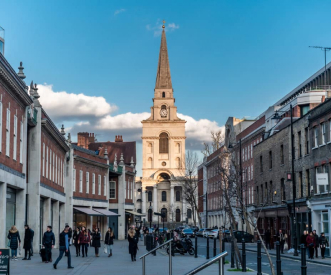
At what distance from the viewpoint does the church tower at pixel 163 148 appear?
15475 centimetres

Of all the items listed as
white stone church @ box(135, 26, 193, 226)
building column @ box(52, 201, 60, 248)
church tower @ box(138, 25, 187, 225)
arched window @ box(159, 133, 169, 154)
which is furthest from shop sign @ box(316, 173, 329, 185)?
arched window @ box(159, 133, 169, 154)

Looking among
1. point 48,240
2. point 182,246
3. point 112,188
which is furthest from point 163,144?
point 48,240

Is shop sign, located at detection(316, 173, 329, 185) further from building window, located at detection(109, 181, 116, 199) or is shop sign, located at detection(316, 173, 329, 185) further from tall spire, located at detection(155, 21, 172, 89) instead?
tall spire, located at detection(155, 21, 172, 89)

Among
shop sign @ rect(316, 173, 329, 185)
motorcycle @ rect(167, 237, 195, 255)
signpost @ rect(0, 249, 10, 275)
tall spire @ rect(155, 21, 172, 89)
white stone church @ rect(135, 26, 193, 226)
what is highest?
tall spire @ rect(155, 21, 172, 89)

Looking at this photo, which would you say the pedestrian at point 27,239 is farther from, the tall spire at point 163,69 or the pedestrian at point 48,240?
the tall spire at point 163,69

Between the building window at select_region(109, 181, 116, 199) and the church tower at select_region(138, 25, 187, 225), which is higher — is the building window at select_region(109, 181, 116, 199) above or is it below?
below

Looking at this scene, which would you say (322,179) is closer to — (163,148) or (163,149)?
(163,148)

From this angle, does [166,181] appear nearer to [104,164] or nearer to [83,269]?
[104,164]

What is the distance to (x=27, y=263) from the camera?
26.7m

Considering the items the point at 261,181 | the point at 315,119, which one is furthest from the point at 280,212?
the point at 315,119

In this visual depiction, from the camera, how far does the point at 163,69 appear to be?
513 feet

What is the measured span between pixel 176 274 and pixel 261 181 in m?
36.4

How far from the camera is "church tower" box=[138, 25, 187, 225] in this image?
15475 centimetres

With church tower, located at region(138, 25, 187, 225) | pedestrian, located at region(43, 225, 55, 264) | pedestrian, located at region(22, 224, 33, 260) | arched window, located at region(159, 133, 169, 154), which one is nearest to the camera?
pedestrian, located at region(43, 225, 55, 264)
